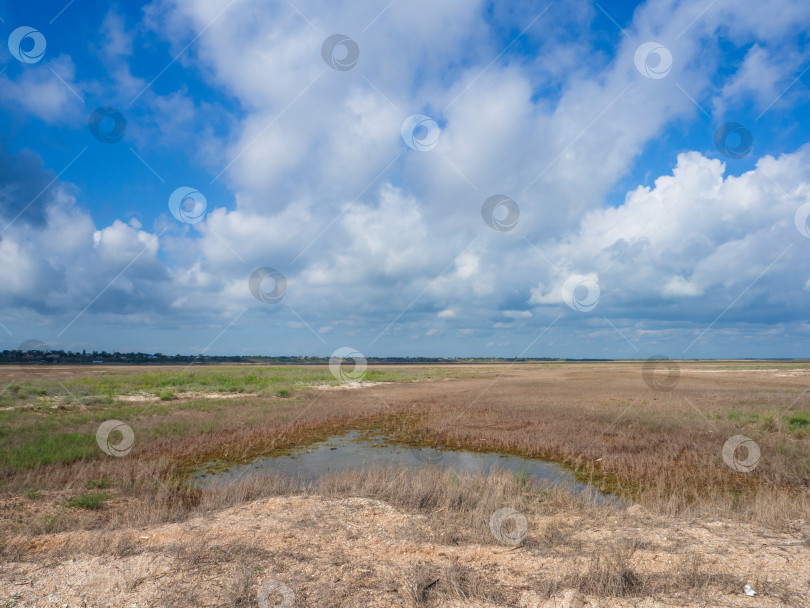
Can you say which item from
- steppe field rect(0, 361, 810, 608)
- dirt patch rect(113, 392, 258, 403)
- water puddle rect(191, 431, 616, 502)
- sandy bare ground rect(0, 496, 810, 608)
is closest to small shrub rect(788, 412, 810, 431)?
steppe field rect(0, 361, 810, 608)

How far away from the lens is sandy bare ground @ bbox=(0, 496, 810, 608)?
20.8 feet

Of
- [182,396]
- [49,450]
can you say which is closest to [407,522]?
[49,450]

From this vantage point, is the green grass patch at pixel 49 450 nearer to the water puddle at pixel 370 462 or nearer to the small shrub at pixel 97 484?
the small shrub at pixel 97 484

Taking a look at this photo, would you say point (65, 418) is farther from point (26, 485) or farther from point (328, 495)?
point (328, 495)

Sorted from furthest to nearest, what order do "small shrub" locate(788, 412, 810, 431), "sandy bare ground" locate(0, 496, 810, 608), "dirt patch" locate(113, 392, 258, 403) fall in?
"dirt patch" locate(113, 392, 258, 403) → "small shrub" locate(788, 412, 810, 431) → "sandy bare ground" locate(0, 496, 810, 608)

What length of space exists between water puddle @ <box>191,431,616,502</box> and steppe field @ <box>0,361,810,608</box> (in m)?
0.54

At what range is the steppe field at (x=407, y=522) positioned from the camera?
6.59 meters

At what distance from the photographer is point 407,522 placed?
9.72 meters

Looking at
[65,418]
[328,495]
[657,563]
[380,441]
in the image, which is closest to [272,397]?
[65,418]

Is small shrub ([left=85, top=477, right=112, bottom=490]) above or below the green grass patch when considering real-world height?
below

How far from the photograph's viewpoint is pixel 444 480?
492 inches

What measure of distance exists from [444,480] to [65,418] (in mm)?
22980

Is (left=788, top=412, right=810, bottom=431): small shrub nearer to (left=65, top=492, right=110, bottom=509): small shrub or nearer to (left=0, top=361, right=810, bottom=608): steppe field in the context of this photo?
(left=0, top=361, right=810, bottom=608): steppe field

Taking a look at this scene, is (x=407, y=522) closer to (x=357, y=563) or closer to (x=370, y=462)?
(x=357, y=563)
